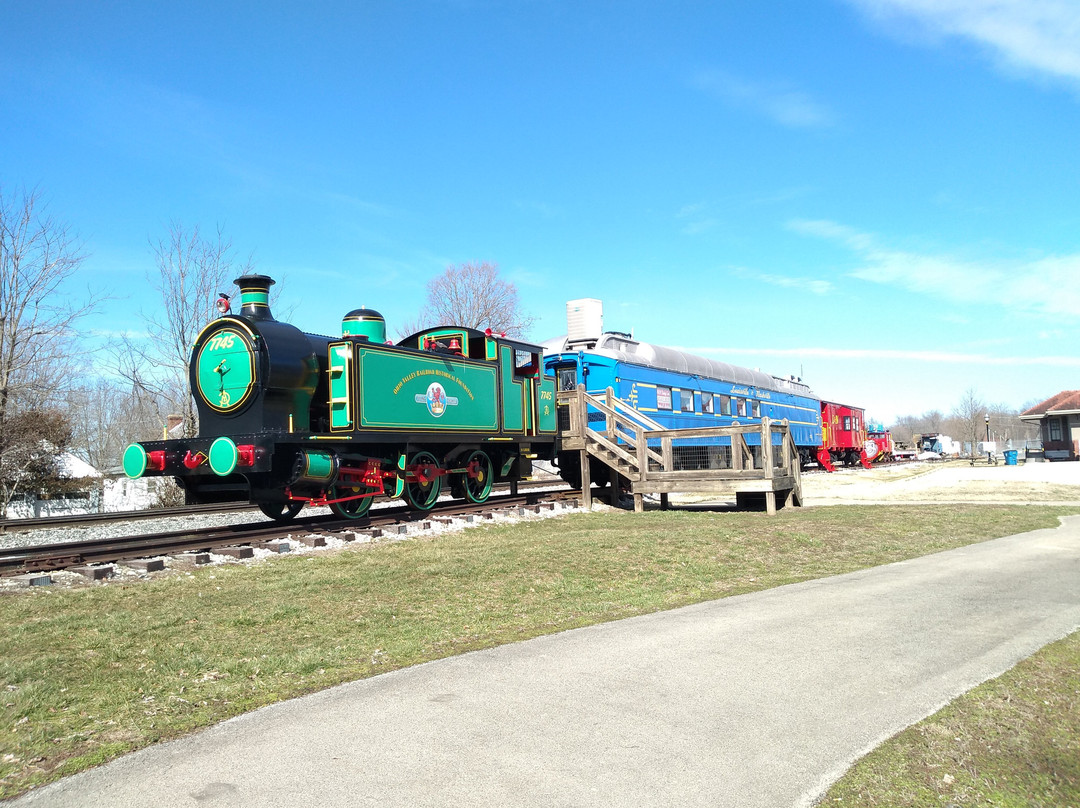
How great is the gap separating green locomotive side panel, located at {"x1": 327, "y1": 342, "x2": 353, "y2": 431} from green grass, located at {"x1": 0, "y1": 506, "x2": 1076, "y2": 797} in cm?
222

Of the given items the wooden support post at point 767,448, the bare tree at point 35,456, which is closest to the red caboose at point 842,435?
the wooden support post at point 767,448

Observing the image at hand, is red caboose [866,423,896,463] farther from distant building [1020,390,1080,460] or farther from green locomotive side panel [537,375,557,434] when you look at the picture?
green locomotive side panel [537,375,557,434]

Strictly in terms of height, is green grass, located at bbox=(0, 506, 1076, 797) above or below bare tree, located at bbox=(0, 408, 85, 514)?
below

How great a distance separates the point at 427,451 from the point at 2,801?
1082cm

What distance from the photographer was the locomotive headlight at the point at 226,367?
11523 millimetres

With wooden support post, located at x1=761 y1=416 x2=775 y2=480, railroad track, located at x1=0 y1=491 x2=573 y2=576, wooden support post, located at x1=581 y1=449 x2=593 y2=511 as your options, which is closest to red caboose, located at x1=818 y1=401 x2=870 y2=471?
wooden support post, located at x1=581 y1=449 x2=593 y2=511

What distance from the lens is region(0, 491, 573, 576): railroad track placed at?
29.9 ft

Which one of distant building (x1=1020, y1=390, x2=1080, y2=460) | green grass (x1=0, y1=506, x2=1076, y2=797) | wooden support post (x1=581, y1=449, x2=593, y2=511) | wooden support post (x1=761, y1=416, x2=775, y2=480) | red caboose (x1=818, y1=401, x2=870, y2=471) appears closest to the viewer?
green grass (x1=0, y1=506, x2=1076, y2=797)

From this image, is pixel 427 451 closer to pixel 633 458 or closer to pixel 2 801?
pixel 633 458

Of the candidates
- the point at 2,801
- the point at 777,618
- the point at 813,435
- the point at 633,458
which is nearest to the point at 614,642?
the point at 777,618

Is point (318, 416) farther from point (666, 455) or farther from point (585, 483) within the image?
point (666, 455)

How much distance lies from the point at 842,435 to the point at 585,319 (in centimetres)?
2435

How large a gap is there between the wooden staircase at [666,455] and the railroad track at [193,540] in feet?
7.57

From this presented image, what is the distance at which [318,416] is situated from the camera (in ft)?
42.4
